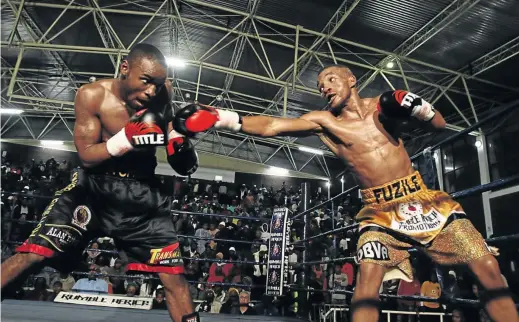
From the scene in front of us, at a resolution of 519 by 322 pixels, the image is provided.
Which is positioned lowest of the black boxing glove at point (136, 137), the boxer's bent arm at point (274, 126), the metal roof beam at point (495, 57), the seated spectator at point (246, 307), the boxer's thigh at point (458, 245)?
the seated spectator at point (246, 307)

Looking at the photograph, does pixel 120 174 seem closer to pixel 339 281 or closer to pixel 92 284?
pixel 92 284

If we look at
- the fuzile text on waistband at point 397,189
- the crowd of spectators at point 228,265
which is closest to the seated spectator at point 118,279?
the crowd of spectators at point 228,265

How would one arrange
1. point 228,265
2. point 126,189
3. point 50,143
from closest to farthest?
point 126,189, point 228,265, point 50,143

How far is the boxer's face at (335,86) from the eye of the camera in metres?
1.86

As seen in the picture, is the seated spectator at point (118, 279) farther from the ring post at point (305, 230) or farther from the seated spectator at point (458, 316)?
the seated spectator at point (458, 316)

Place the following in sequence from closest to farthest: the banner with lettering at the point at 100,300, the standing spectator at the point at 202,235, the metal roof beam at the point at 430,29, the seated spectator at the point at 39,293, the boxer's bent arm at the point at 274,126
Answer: the boxer's bent arm at the point at 274,126
the banner with lettering at the point at 100,300
the seated spectator at the point at 39,293
the metal roof beam at the point at 430,29
the standing spectator at the point at 202,235

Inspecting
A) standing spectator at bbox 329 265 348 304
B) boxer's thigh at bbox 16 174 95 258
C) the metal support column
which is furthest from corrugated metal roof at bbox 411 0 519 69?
boxer's thigh at bbox 16 174 95 258

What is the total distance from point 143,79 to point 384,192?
1.08 m

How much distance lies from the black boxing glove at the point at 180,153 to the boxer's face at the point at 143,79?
19 cm

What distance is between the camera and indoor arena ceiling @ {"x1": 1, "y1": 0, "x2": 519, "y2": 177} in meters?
6.33

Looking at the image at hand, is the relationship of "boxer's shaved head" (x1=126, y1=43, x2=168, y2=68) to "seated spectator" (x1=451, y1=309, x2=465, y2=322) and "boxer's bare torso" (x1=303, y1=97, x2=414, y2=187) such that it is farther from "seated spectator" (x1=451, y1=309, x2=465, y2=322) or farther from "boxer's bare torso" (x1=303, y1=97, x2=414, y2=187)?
"seated spectator" (x1=451, y1=309, x2=465, y2=322)

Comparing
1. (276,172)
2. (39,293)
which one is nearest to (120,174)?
(39,293)

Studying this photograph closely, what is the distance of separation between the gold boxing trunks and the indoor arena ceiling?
16.6ft

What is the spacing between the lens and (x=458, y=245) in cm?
155
